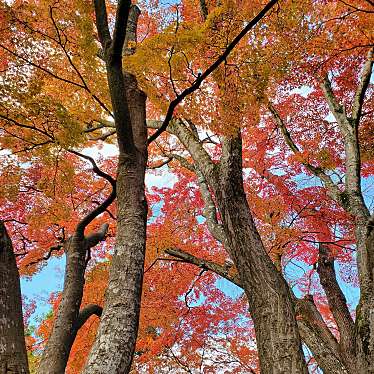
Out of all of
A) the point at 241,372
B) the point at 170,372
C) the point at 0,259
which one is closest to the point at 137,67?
the point at 0,259

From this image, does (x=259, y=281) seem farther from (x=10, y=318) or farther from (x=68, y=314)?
(x=10, y=318)

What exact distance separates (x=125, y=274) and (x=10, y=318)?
3.79 ft

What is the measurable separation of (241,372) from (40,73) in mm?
11261

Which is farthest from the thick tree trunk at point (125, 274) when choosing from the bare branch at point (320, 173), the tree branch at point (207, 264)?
the bare branch at point (320, 173)

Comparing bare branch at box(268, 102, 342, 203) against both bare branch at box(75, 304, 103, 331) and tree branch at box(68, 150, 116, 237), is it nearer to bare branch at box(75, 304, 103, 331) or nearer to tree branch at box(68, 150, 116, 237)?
tree branch at box(68, 150, 116, 237)

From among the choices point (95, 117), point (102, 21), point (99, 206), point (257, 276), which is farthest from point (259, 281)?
point (95, 117)

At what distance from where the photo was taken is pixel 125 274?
341 centimetres

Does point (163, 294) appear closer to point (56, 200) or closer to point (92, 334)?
Answer: point (92, 334)

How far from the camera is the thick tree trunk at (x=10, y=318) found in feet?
7.53

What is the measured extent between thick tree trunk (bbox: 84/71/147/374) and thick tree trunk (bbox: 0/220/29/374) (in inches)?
23.7

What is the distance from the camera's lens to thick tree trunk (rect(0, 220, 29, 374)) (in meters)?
2.29

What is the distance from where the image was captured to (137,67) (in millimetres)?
4742

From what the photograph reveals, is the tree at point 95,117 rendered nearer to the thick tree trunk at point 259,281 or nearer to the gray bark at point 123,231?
the gray bark at point 123,231

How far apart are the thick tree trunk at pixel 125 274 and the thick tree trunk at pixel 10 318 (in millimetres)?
601
